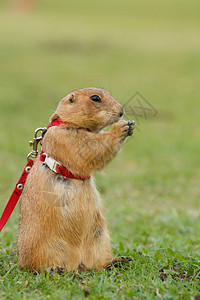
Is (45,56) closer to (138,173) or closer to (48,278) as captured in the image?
(138,173)

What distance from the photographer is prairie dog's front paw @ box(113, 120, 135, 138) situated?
2.85 metres

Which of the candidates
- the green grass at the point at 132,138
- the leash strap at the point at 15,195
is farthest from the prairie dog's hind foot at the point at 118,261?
the leash strap at the point at 15,195

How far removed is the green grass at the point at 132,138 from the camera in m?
2.97

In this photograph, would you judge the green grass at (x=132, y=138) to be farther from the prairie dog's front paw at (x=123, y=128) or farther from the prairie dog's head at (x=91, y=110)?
the prairie dog's head at (x=91, y=110)

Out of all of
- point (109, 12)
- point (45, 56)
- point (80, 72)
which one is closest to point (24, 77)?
point (80, 72)

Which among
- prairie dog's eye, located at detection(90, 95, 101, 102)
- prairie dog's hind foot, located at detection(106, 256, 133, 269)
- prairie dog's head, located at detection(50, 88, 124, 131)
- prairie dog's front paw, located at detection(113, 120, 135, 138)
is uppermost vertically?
prairie dog's eye, located at detection(90, 95, 101, 102)

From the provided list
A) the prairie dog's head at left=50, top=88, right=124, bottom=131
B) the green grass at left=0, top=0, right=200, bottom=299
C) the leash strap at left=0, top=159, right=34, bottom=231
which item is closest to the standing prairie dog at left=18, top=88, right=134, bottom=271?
the prairie dog's head at left=50, top=88, right=124, bottom=131

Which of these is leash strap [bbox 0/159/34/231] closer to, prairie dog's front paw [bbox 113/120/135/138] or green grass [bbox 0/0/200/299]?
green grass [bbox 0/0/200/299]

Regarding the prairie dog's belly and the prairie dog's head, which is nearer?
the prairie dog's belly

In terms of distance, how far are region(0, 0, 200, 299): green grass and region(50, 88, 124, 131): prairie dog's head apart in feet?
0.83

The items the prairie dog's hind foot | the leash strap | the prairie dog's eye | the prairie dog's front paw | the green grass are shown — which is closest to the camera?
the prairie dog's front paw

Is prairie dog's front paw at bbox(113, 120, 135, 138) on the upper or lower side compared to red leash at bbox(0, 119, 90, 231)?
upper

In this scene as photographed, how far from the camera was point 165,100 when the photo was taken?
13641mm

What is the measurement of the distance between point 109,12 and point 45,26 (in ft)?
27.9
